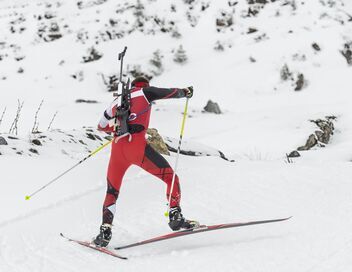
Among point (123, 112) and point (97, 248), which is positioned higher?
point (123, 112)

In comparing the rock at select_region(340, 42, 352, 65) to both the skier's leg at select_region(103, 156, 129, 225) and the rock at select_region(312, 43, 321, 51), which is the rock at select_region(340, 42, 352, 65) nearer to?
the rock at select_region(312, 43, 321, 51)

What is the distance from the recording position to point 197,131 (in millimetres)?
15352

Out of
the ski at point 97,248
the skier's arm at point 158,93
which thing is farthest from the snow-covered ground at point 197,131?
the skier's arm at point 158,93

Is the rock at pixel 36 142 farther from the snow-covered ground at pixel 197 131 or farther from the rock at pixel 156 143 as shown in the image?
the rock at pixel 156 143

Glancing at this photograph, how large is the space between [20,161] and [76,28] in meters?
18.8

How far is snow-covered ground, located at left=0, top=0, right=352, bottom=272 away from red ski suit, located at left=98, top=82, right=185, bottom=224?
1.77ft

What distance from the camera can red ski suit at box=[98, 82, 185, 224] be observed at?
5078 mm

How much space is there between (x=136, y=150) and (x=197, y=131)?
10.3m

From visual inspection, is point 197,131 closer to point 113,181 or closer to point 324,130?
point 324,130

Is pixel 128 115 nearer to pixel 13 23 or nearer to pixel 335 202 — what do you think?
pixel 335 202

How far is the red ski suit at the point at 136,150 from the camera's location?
5.08 metres

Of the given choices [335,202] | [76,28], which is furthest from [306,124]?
[76,28]

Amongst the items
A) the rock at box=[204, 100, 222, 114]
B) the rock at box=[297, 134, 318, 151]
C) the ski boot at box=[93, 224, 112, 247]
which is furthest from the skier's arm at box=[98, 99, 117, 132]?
the rock at box=[204, 100, 222, 114]

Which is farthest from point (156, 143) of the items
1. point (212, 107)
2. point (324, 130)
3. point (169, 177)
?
point (212, 107)
